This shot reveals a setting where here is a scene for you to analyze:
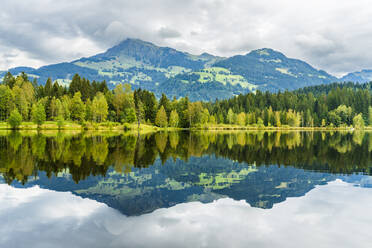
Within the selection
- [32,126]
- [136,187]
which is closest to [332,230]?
[136,187]

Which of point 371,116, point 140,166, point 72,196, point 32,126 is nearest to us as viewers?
point 72,196

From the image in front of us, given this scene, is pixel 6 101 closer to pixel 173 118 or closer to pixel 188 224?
pixel 173 118

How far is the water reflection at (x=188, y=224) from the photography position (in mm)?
10719

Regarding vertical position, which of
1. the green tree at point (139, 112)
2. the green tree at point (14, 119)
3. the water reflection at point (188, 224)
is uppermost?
the green tree at point (139, 112)

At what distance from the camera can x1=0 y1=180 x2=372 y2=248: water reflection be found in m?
10.7

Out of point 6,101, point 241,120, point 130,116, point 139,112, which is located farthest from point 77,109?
point 241,120

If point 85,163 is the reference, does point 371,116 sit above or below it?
above

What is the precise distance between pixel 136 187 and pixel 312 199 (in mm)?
11888

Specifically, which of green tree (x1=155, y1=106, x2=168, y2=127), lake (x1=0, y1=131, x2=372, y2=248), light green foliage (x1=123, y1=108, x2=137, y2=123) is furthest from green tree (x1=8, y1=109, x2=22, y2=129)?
lake (x1=0, y1=131, x2=372, y2=248)

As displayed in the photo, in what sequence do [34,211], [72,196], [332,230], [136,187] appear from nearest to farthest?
[332,230] → [34,211] → [72,196] → [136,187]

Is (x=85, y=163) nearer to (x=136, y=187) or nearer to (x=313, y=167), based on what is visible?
(x=136, y=187)

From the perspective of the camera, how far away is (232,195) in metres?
18.2

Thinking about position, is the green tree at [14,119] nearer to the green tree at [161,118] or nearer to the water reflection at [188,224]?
the green tree at [161,118]

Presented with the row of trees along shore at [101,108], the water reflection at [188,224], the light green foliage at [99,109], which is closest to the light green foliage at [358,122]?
the row of trees along shore at [101,108]
